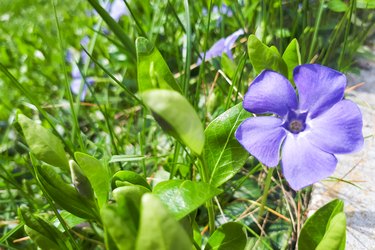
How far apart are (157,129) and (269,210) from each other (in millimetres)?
436

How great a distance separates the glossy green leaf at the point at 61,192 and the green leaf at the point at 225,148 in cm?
20

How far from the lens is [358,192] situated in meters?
1.06

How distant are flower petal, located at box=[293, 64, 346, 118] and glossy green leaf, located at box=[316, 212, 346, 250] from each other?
20 cm

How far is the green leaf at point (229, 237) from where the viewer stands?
0.81 meters

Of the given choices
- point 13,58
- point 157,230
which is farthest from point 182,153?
point 13,58

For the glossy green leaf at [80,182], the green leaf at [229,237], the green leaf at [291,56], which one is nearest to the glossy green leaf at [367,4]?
the green leaf at [291,56]

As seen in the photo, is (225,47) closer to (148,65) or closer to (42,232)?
(148,65)

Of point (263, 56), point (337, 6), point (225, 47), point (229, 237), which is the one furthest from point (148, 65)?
point (337, 6)

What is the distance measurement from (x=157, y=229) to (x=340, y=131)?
353mm


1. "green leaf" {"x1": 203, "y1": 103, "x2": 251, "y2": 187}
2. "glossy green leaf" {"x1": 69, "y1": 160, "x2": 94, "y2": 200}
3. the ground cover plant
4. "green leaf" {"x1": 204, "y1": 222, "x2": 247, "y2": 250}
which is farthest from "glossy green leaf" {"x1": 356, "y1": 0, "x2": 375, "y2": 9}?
"glossy green leaf" {"x1": 69, "y1": 160, "x2": 94, "y2": 200}

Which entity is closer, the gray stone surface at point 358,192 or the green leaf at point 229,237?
the green leaf at point 229,237

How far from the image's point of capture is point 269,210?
1.07 meters

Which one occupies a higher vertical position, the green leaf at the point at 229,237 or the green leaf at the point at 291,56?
the green leaf at the point at 291,56

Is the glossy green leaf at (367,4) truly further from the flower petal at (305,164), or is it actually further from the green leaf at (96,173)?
the green leaf at (96,173)
